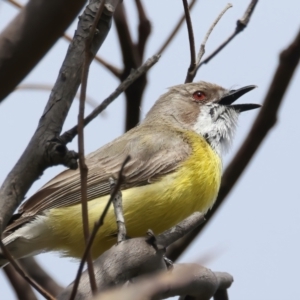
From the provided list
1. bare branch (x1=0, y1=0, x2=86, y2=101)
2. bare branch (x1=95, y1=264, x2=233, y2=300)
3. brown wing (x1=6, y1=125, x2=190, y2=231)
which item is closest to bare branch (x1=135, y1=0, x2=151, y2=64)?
brown wing (x1=6, y1=125, x2=190, y2=231)

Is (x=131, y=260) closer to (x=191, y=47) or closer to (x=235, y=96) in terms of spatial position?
(x=191, y=47)

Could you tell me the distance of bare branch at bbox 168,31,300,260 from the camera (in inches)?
Result: 194

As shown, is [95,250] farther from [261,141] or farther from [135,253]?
[135,253]

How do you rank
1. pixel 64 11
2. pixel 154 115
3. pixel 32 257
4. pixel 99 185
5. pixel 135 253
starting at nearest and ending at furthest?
pixel 64 11, pixel 135 253, pixel 99 185, pixel 32 257, pixel 154 115

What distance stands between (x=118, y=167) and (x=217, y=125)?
4.25 ft

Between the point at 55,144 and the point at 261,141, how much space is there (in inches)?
98.5

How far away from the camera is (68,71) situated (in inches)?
127

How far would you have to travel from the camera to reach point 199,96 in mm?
7285

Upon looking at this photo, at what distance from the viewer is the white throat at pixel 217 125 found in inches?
260

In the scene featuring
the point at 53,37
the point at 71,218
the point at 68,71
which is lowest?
the point at 71,218

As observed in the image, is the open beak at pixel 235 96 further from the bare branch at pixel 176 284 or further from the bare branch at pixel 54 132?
the bare branch at pixel 54 132

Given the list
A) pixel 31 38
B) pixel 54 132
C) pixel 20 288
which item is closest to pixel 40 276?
pixel 20 288

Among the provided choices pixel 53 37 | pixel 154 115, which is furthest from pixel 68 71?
pixel 154 115

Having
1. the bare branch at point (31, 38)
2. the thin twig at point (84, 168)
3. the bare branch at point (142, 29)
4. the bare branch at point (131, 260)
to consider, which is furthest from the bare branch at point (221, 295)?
the bare branch at point (142, 29)
